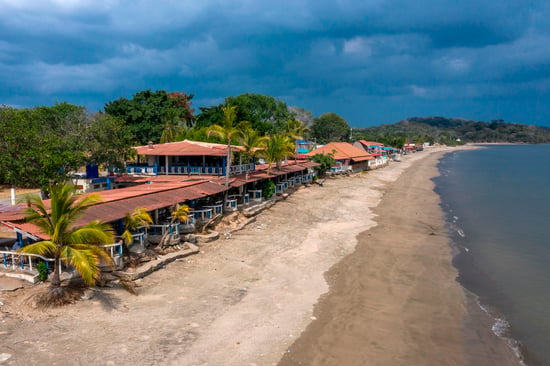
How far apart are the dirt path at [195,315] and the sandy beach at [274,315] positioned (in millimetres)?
35

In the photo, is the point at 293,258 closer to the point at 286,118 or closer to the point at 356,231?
the point at 356,231

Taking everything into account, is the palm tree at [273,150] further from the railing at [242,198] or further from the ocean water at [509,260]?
the ocean water at [509,260]

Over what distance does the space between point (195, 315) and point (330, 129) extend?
10480cm

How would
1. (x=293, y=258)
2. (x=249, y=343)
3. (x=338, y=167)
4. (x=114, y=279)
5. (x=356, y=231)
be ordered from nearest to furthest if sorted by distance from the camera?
(x=249, y=343) → (x=114, y=279) → (x=293, y=258) → (x=356, y=231) → (x=338, y=167)

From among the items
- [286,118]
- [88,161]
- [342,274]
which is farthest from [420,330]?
[286,118]

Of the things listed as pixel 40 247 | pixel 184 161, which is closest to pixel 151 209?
pixel 40 247

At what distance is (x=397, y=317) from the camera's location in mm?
13148

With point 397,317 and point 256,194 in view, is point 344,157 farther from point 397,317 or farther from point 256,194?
point 397,317

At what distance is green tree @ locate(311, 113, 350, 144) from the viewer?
370ft

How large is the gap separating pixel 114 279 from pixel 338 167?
4302 centimetres

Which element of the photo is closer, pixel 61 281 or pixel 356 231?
pixel 61 281

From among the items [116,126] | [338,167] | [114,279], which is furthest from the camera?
[338,167]

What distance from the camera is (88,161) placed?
26.3 metres

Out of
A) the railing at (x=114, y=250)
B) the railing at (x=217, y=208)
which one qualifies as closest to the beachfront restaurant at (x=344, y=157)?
the railing at (x=217, y=208)
